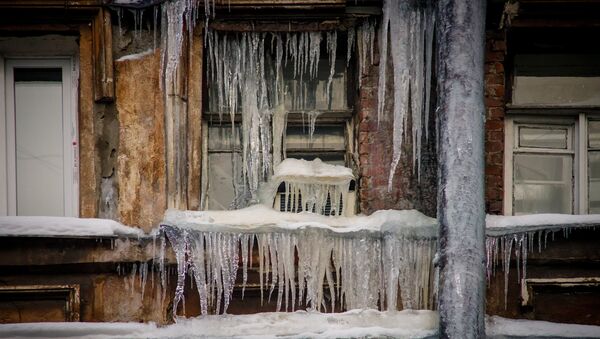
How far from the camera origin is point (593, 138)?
4305mm

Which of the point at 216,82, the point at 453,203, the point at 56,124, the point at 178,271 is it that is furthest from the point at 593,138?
the point at 56,124

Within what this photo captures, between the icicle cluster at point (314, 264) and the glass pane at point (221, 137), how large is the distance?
792 millimetres

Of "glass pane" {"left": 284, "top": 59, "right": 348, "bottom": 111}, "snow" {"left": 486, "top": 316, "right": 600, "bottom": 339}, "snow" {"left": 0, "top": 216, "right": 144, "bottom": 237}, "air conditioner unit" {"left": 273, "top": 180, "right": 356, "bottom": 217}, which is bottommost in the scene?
"snow" {"left": 486, "top": 316, "right": 600, "bottom": 339}

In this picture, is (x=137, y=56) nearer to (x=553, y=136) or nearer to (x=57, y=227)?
(x=57, y=227)

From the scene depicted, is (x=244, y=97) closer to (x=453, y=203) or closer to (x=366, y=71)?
(x=366, y=71)

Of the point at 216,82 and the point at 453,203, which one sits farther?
the point at 216,82

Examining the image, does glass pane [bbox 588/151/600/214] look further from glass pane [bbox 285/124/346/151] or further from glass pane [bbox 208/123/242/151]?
glass pane [bbox 208/123/242/151]

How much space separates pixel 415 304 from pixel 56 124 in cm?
308

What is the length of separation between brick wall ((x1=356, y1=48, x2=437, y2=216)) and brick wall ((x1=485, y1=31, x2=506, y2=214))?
42cm

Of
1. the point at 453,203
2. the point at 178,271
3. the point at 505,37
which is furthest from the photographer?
the point at 505,37

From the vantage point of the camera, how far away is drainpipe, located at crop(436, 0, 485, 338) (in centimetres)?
343

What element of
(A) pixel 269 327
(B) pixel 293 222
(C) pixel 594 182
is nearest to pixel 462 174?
(B) pixel 293 222

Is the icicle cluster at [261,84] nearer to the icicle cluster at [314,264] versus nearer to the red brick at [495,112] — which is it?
the icicle cluster at [314,264]

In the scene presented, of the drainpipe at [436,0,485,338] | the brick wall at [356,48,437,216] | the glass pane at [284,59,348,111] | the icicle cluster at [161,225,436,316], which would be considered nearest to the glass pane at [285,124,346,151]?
the glass pane at [284,59,348,111]
